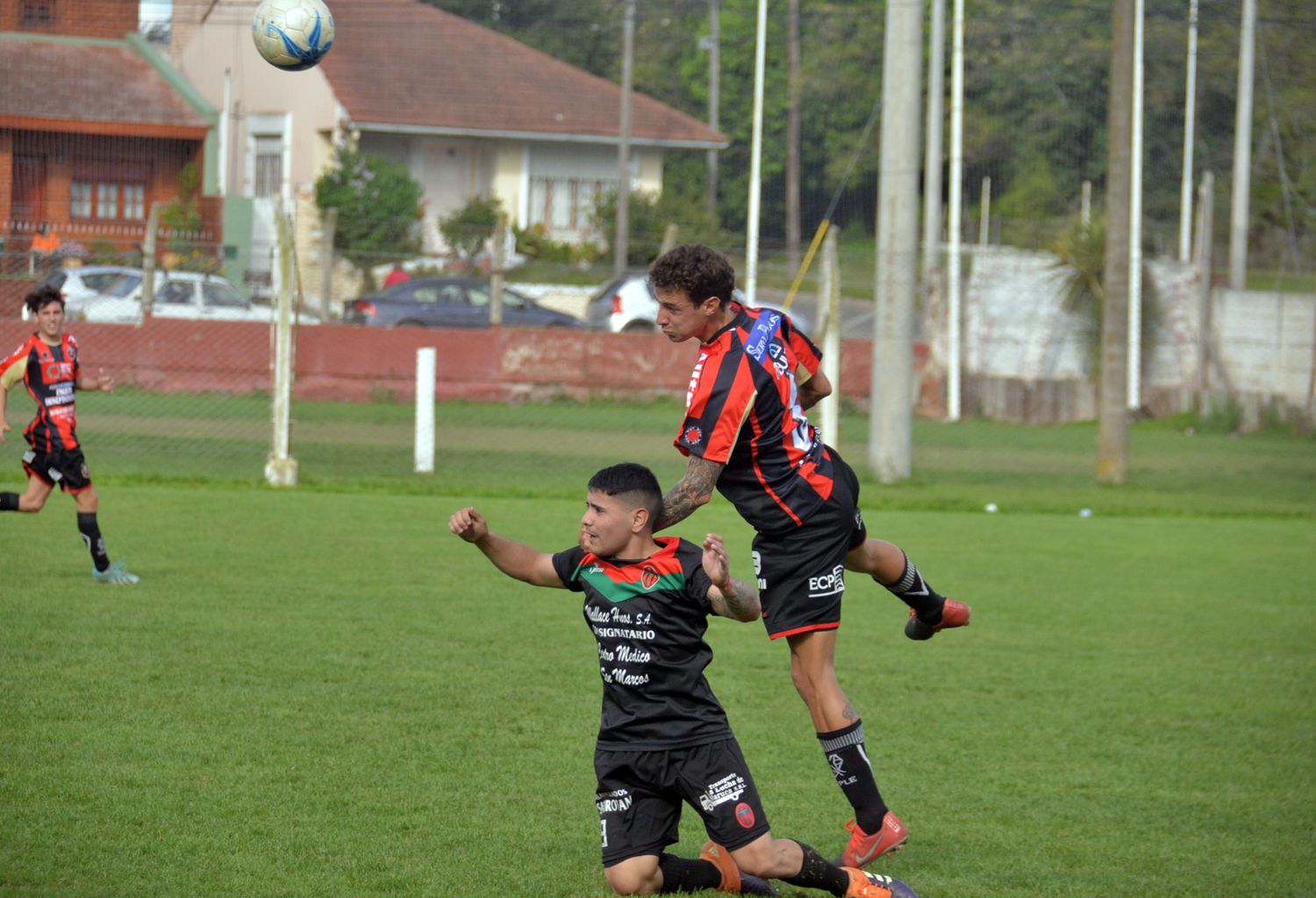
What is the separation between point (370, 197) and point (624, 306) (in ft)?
27.1

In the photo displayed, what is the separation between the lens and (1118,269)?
682 inches

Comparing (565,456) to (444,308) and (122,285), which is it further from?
(122,285)

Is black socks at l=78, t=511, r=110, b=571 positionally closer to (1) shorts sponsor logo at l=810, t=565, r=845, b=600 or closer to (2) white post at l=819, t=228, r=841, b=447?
(1) shorts sponsor logo at l=810, t=565, r=845, b=600

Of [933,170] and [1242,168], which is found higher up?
[1242,168]

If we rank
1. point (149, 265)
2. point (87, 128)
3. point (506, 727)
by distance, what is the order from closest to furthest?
point (506, 727)
point (149, 265)
point (87, 128)

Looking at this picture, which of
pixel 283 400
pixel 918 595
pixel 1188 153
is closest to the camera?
pixel 918 595

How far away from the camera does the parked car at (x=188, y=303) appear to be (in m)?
20.8

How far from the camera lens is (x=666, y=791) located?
14.7 feet

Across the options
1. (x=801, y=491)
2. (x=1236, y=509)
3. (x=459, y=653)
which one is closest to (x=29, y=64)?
(x=1236, y=509)

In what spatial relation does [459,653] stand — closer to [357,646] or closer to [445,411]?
[357,646]

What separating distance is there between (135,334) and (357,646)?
14.4 meters

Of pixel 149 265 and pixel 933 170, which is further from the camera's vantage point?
pixel 933 170

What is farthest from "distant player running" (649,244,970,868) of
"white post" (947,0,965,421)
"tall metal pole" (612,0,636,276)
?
"tall metal pole" (612,0,636,276)

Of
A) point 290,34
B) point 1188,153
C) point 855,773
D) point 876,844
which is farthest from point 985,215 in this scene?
point 876,844
